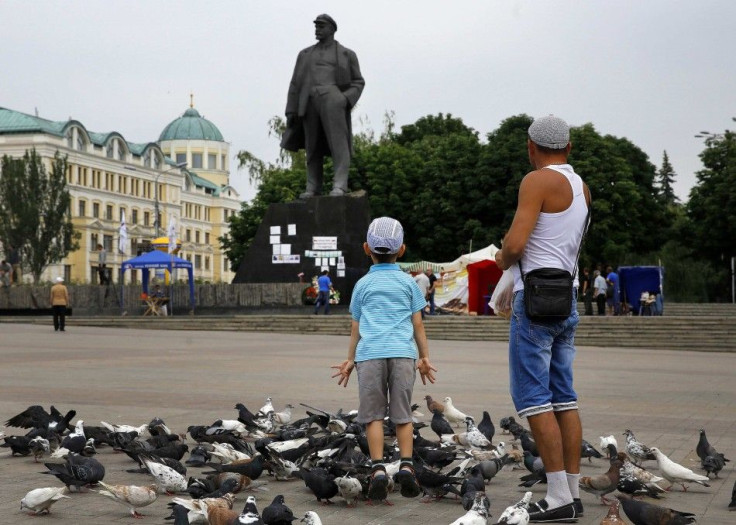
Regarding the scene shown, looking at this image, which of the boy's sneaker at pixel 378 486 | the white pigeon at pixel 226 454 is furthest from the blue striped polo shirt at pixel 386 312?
the white pigeon at pixel 226 454

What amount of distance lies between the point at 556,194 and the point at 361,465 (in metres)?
1.76

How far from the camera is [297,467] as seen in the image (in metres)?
6.74

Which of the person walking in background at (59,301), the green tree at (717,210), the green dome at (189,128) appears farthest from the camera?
the green dome at (189,128)

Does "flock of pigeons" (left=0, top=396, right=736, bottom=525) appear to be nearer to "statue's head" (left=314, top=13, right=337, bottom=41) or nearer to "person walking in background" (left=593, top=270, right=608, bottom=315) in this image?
"statue's head" (left=314, top=13, right=337, bottom=41)

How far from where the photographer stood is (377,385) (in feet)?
20.8

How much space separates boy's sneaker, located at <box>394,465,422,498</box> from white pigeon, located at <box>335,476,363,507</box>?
0.71ft

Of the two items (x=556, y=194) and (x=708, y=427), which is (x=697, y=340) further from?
(x=556, y=194)

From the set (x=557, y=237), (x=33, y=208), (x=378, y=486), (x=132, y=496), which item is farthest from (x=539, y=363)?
(x=33, y=208)

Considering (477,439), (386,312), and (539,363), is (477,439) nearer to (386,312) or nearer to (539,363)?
(386,312)

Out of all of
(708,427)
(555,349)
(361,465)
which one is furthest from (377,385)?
(708,427)

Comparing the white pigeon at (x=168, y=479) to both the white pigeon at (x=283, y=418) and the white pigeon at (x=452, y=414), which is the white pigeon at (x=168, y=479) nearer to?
the white pigeon at (x=283, y=418)

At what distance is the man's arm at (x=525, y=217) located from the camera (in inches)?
218

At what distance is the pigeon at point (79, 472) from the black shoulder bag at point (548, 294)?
2431mm

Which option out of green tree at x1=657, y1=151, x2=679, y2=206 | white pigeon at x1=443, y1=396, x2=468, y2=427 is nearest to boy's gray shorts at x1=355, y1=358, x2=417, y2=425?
white pigeon at x1=443, y1=396, x2=468, y2=427
